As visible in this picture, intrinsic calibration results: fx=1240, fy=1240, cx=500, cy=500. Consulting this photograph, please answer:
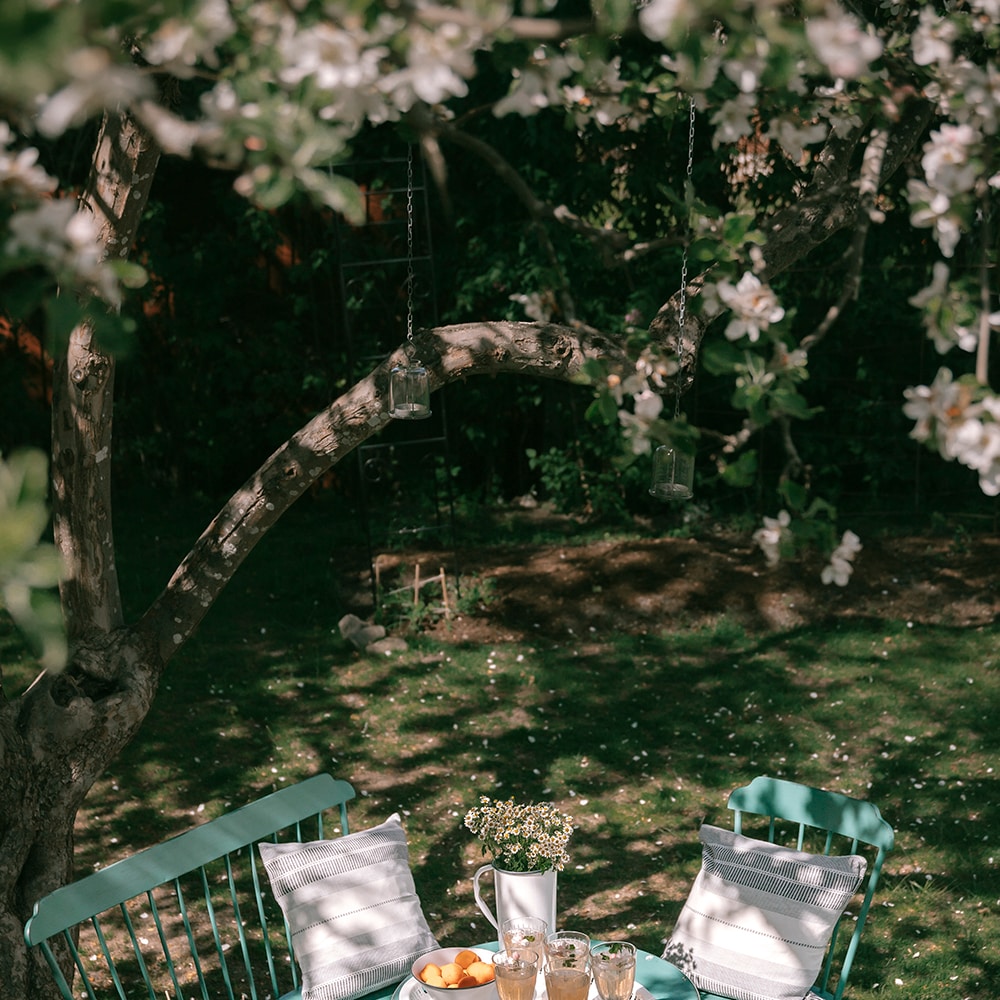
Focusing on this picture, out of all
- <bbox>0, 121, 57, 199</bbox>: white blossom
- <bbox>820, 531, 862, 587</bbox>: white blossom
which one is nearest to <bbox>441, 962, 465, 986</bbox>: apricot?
<bbox>820, 531, 862, 587</bbox>: white blossom

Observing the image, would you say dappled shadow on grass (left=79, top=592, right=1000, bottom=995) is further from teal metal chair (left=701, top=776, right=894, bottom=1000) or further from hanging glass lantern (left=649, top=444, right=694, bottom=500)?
hanging glass lantern (left=649, top=444, right=694, bottom=500)

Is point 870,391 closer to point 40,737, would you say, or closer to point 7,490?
point 40,737

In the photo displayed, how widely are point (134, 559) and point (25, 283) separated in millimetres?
6636

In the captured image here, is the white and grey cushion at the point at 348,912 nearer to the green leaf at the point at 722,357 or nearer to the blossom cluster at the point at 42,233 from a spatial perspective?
Result: the green leaf at the point at 722,357

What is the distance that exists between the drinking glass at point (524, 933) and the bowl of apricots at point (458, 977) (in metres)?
0.11

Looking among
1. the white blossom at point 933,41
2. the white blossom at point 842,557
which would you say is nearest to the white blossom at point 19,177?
the white blossom at point 842,557

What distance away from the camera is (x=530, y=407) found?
863 centimetres

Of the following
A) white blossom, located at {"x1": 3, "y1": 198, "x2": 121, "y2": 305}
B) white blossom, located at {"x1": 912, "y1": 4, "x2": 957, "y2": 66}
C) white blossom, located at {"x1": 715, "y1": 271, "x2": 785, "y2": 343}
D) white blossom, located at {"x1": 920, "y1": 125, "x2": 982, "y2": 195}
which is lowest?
white blossom, located at {"x1": 715, "y1": 271, "x2": 785, "y2": 343}

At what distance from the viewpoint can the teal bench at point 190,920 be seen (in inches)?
118

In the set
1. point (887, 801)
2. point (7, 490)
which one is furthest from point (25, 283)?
point (887, 801)

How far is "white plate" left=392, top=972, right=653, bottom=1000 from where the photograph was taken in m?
2.92

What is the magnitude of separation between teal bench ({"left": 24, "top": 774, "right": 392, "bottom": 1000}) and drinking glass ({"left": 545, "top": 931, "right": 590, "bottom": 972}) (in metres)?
0.70

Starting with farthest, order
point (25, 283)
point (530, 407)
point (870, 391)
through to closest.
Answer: point (530, 407) → point (870, 391) → point (25, 283)

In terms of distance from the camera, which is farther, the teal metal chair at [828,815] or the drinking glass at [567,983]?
the teal metal chair at [828,815]
